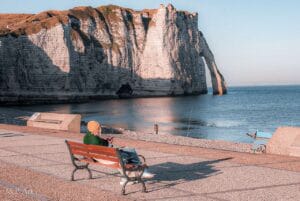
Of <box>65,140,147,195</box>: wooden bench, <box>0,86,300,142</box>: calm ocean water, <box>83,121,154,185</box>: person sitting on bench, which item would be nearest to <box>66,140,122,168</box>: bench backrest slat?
<box>65,140,147,195</box>: wooden bench

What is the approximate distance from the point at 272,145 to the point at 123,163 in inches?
279

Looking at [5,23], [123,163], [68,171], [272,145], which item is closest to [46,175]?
[68,171]

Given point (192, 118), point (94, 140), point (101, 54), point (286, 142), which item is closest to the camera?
point (94, 140)

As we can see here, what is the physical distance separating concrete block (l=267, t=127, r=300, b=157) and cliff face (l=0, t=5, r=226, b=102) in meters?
91.5

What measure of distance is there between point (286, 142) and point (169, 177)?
204 inches

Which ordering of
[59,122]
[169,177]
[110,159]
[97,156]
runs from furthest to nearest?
[59,122]
[169,177]
[97,156]
[110,159]

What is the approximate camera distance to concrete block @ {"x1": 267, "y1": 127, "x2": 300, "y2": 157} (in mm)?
13414

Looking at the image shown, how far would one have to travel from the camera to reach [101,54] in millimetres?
124188

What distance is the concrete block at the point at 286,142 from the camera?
1341 cm

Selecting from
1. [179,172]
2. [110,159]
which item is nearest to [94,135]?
[110,159]

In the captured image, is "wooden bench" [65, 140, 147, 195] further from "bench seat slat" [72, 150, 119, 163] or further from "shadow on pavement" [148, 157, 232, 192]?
"shadow on pavement" [148, 157, 232, 192]

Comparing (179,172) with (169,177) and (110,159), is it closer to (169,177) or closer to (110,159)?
(169,177)

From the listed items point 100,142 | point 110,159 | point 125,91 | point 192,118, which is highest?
point 100,142

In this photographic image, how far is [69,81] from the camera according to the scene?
356 feet
